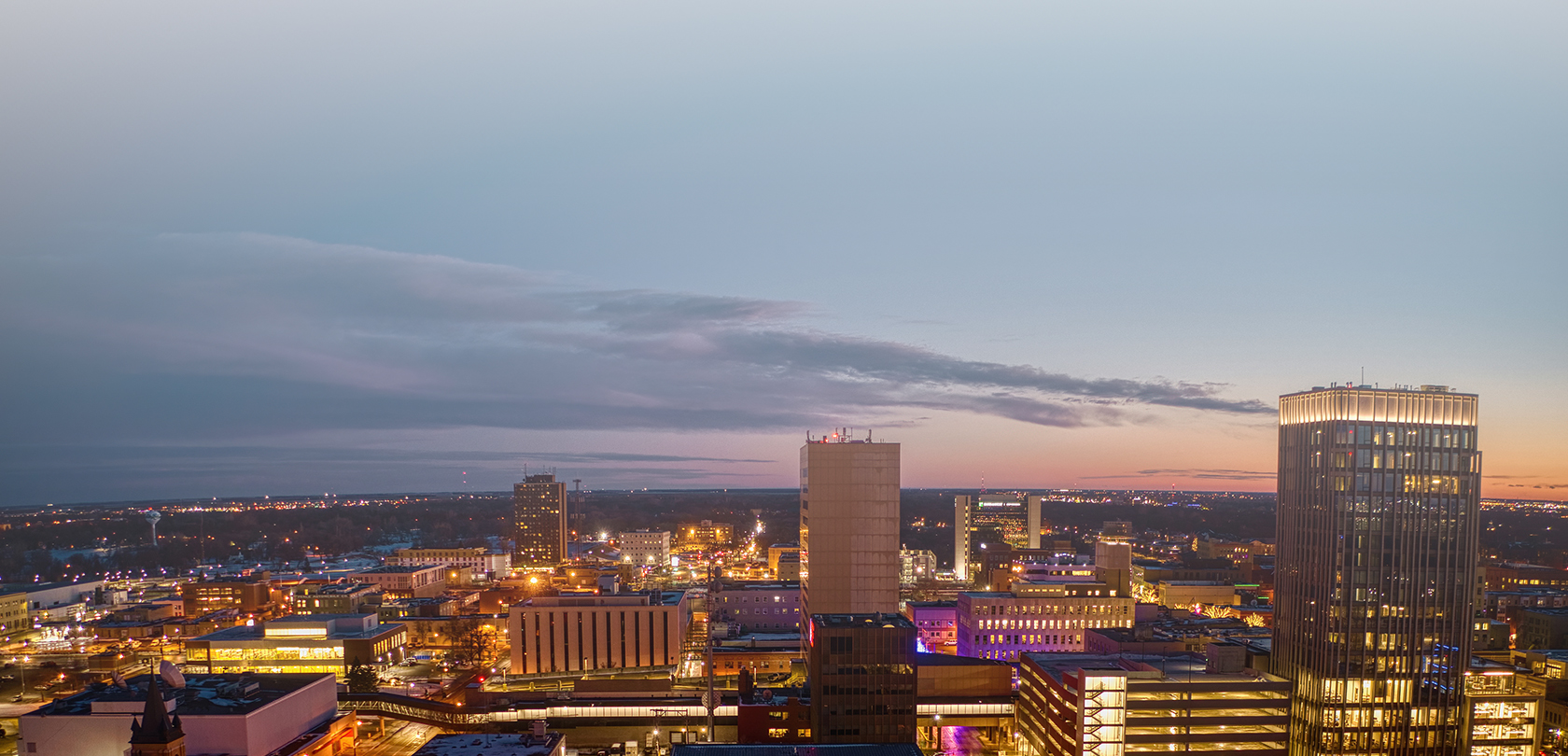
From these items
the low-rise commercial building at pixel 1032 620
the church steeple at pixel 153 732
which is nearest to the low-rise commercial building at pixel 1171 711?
the low-rise commercial building at pixel 1032 620

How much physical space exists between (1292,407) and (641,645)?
92084mm

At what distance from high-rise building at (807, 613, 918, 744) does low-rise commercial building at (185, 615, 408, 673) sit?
86.8m

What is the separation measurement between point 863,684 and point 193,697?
2376 inches

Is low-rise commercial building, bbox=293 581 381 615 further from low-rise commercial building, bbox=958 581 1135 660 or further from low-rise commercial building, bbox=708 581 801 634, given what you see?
low-rise commercial building, bbox=958 581 1135 660

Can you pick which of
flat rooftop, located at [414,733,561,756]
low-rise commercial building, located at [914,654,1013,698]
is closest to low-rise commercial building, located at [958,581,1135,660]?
low-rise commercial building, located at [914,654,1013,698]

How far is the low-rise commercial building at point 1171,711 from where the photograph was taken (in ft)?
255

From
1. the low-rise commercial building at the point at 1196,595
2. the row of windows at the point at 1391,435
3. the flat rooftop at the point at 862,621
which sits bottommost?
the low-rise commercial building at the point at 1196,595

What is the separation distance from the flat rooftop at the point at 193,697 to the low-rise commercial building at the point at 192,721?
0.08m

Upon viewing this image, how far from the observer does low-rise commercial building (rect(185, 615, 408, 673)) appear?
416 feet

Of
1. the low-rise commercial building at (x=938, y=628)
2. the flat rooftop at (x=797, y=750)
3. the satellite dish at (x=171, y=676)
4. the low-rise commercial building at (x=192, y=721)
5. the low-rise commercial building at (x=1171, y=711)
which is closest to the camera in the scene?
the flat rooftop at (x=797, y=750)

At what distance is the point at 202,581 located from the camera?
185000mm

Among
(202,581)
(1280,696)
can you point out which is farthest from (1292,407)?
(202,581)

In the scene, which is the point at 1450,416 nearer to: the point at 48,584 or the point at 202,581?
the point at 202,581

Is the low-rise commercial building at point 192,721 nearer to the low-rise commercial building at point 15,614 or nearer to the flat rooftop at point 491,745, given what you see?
the flat rooftop at point 491,745
